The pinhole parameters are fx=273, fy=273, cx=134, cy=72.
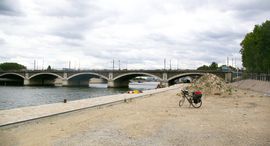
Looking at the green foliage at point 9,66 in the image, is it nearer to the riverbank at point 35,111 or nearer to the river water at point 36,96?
the river water at point 36,96

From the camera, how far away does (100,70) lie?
301 feet

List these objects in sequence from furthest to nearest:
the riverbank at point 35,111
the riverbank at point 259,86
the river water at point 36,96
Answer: the riverbank at point 259,86, the river water at point 36,96, the riverbank at point 35,111

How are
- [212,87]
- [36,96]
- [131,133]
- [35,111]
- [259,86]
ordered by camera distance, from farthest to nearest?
[36,96] → [259,86] → [212,87] → [35,111] → [131,133]

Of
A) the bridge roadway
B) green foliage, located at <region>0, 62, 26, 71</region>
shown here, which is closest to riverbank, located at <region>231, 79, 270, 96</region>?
the bridge roadway

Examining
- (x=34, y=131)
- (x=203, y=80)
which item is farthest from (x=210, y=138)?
(x=203, y=80)

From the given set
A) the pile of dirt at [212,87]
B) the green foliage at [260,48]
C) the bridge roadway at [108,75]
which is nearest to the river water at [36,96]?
the pile of dirt at [212,87]

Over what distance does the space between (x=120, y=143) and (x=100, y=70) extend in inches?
3346

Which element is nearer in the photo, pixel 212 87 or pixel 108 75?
pixel 212 87

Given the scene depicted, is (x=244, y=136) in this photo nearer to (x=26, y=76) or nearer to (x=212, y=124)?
(x=212, y=124)

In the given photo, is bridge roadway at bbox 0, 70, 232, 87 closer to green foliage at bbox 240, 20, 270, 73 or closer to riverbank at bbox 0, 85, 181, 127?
green foliage at bbox 240, 20, 270, 73

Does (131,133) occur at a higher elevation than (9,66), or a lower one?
lower

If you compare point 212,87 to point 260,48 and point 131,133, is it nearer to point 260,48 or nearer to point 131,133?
point 260,48

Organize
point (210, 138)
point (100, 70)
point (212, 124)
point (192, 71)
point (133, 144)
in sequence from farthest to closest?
1. point (100, 70)
2. point (192, 71)
3. point (212, 124)
4. point (210, 138)
5. point (133, 144)

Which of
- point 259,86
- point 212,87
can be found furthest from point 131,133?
point 259,86
